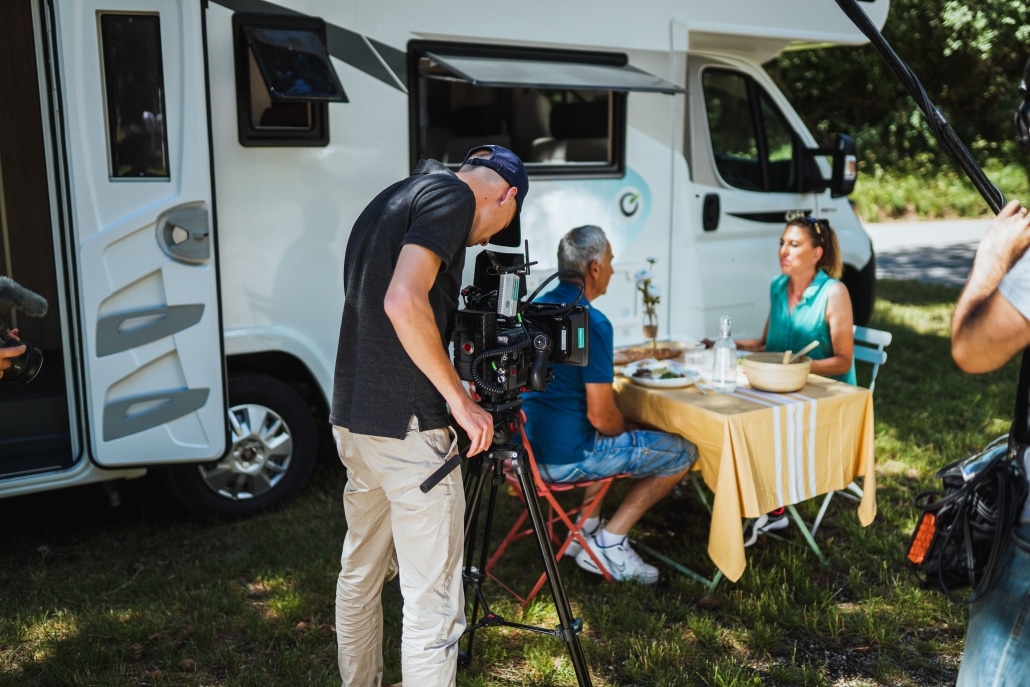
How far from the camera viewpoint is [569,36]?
464cm

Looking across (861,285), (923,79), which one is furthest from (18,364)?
(923,79)

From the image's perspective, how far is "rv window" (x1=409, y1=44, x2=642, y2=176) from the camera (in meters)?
4.35

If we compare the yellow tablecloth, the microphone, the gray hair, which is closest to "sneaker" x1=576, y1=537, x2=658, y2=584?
the yellow tablecloth

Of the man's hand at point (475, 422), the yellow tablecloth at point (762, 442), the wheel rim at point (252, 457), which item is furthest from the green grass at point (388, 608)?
the man's hand at point (475, 422)

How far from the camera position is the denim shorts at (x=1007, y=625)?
5.70ft

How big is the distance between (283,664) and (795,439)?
1903 mm

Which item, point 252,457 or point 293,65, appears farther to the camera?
point 252,457

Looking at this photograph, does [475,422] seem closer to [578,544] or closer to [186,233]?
[578,544]

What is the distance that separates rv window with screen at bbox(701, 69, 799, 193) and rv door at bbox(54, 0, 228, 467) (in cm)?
286

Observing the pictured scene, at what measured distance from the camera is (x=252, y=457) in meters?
4.27

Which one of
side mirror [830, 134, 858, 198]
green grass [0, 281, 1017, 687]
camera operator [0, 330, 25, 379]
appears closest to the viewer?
camera operator [0, 330, 25, 379]

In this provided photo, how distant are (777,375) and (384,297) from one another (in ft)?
5.83

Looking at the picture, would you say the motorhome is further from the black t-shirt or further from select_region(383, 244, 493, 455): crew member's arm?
select_region(383, 244, 493, 455): crew member's arm

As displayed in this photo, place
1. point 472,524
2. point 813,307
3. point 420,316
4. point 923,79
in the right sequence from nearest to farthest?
point 420,316 → point 472,524 → point 813,307 → point 923,79
